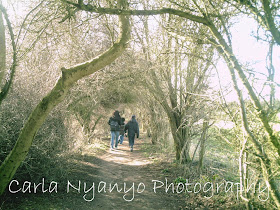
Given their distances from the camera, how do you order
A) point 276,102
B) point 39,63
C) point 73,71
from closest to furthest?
point 276,102 → point 73,71 → point 39,63

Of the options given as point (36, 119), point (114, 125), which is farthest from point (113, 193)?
point (114, 125)

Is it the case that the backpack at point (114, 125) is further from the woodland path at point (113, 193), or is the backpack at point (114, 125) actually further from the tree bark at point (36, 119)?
the tree bark at point (36, 119)

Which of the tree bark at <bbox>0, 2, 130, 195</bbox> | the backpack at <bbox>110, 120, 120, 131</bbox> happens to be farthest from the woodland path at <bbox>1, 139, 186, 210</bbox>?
the backpack at <bbox>110, 120, 120, 131</bbox>

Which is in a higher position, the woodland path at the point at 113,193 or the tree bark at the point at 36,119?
the tree bark at the point at 36,119

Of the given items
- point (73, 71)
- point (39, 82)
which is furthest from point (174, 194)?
point (39, 82)

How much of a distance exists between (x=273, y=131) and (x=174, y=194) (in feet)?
12.0

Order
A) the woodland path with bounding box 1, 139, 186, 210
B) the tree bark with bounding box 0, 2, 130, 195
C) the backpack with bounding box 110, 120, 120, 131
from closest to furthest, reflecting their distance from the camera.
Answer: the tree bark with bounding box 0, 2, 130, 195 → the woodland path with bounding box 1, 139, 186, 210 → the backpack with bounding box 110, 120, 120, 131

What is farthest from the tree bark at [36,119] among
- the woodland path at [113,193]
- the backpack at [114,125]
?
the backpack at [114,125]

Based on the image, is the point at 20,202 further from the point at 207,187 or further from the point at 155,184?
the point at 207,187

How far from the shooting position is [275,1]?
10.3ft

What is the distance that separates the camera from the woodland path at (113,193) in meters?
5.03

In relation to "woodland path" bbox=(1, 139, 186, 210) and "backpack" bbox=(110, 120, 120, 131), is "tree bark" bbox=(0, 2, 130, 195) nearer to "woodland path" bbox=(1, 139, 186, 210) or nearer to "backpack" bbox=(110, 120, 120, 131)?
"woodland path" bbox=(1, 139, 186, 210)

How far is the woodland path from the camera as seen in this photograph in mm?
5029

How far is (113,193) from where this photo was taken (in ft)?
19.9
